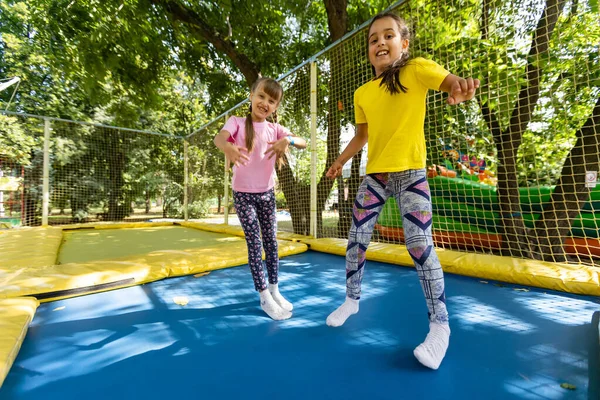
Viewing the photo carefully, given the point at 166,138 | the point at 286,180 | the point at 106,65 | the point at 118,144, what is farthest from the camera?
the point at 118,144

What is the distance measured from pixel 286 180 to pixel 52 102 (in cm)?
884

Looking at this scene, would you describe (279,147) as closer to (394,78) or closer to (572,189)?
(394,78)

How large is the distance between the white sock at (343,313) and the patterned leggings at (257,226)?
38 centimetres

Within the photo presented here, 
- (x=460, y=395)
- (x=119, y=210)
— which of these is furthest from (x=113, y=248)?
(x=119, y=210)

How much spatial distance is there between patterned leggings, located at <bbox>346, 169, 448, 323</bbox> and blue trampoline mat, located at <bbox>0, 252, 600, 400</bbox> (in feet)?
0.67

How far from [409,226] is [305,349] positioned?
0.60m

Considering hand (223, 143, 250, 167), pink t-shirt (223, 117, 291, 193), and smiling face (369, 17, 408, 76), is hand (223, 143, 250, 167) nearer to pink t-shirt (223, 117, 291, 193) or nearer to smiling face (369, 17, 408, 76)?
pink t-shirt (223, 117, 291, 193)

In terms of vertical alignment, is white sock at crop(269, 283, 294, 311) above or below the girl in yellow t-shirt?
below

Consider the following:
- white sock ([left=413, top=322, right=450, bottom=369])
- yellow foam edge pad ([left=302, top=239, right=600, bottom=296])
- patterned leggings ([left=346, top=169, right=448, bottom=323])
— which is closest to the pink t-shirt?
patterned leggings ([left=346, top=169, right=448, bottom=323])

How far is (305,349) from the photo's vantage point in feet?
3.55

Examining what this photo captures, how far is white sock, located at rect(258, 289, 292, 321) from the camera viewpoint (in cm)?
137

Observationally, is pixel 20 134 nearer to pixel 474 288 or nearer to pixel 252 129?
pixel 252 129

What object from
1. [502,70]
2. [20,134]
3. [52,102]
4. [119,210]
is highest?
[52,102]

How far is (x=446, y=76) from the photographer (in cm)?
104
